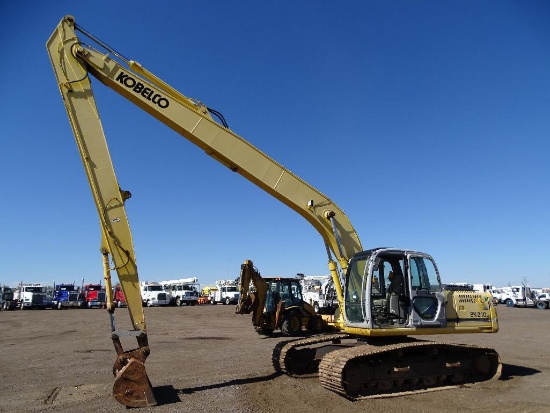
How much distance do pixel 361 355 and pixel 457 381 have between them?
3.00 m

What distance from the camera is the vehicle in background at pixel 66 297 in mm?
50062

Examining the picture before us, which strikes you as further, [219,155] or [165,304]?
[165,304]

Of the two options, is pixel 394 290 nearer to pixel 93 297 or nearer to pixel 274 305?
pixel 274 305

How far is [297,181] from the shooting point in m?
10.5

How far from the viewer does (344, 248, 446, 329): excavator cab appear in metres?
9.47

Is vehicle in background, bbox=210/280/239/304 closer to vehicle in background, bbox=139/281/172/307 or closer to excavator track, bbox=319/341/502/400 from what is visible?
vehicle in background, bbox=139/281/172/307

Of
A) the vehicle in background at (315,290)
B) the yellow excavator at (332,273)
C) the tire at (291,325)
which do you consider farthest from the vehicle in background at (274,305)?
the vehicle in background at (315,290)

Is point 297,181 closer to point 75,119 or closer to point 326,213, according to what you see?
point 326,213

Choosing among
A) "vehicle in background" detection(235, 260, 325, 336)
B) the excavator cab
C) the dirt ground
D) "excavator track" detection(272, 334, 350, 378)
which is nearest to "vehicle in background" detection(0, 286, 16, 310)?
the dirt ground

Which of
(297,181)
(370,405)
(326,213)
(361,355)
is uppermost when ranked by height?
(297,181)

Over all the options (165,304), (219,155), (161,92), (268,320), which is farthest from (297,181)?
(165,304)

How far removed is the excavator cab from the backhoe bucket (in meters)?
4.33

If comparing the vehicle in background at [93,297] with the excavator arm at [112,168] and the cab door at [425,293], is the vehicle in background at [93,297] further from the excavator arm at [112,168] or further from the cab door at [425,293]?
the cab door at [425,293]

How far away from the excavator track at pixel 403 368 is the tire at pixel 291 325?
9888mm
